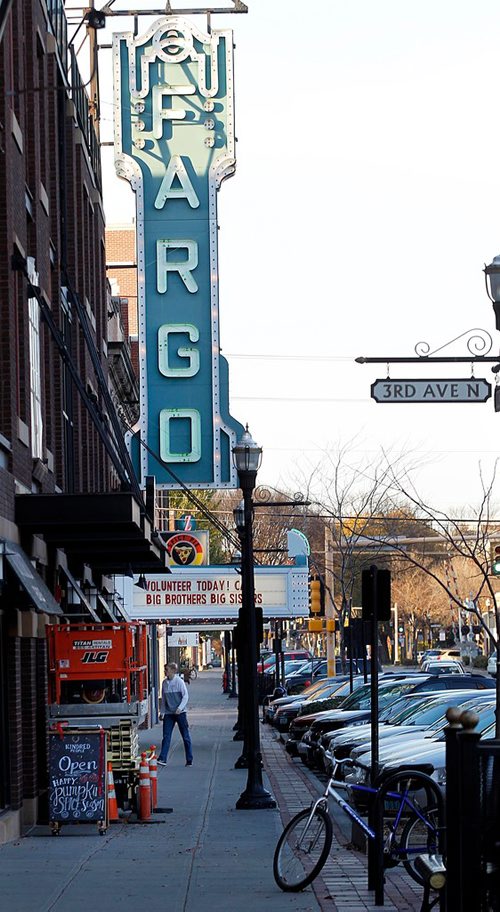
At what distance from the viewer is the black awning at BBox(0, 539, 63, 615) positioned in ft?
49.3

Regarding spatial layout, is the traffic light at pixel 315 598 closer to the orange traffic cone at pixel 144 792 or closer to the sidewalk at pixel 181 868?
the sidewalk at pixel 181 868

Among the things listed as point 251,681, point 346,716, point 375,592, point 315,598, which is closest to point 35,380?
point 251,681

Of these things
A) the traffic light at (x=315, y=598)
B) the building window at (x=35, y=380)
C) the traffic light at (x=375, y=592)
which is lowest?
the traffic light at (x=315, y=598)

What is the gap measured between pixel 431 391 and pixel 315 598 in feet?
91.2

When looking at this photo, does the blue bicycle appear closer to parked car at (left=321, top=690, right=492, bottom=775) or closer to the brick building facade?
the brick building facade

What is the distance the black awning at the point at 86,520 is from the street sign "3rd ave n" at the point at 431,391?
3.54 metres

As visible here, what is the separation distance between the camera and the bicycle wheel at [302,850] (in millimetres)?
11641

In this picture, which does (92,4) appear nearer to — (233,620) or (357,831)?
(233,620)

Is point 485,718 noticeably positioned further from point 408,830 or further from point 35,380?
point 35,380

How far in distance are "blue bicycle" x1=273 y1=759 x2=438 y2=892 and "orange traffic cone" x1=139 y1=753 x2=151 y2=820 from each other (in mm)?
5725

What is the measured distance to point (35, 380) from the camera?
63.1 feet

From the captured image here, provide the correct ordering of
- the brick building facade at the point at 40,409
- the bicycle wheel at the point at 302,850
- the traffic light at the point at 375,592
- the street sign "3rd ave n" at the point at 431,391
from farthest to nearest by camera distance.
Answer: the brick building facade at the point at 40,409, the traffic light at the point at 375,592, the street sign "3rd ave n" at the point at 431,391, the bicycle wheel at the point at 302,850

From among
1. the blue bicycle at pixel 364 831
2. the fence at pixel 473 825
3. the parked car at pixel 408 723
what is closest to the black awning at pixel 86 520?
the parked car at pixel 408 723

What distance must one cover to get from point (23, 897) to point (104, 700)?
8.42 metres
